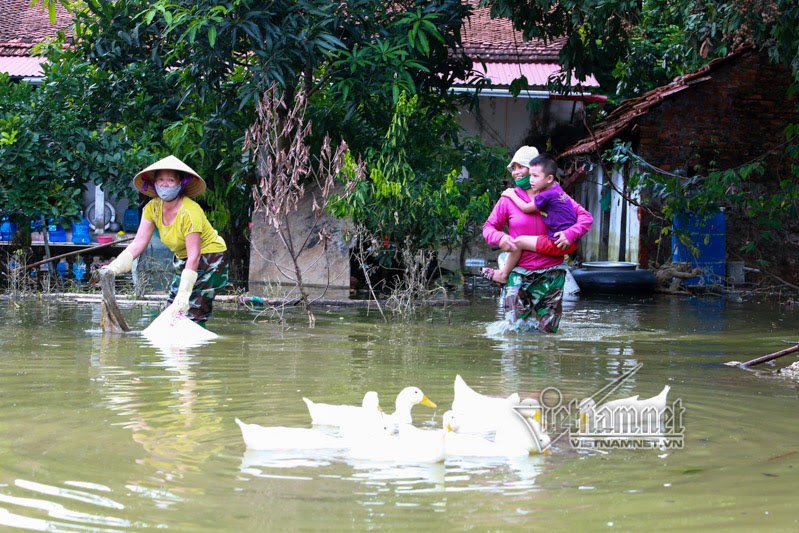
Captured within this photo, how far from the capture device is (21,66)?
17641 millimetres

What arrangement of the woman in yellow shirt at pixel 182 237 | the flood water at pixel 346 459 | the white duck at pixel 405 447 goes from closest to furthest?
the flood water at pixel 346 459
the white duck at pixel 405 447
the woman in yellow shirt at pixel 182 237

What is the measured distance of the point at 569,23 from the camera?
46.0 ft

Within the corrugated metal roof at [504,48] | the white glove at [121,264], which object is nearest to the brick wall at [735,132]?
the corrugated metal roof at [504,48]

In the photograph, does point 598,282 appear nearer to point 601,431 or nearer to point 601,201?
point 601,201

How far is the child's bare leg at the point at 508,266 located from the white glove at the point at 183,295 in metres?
2.50

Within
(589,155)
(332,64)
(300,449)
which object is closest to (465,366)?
(300,449)

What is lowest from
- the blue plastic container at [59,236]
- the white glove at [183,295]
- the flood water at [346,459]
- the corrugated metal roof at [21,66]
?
the flood water at [346,459]

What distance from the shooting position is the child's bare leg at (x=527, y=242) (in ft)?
28.6

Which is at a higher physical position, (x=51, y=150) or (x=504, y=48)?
(x=504, y=48)

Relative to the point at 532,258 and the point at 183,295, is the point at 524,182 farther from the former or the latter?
the point at 183,295

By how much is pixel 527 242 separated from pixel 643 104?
30.6 ft

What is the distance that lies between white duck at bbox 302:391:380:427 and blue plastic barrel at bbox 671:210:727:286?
40.9ft

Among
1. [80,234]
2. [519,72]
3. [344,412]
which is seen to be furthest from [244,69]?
[344,412]

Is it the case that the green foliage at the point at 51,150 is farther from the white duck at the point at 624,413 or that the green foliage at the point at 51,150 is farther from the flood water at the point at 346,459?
the white duck at the point at 624,413
